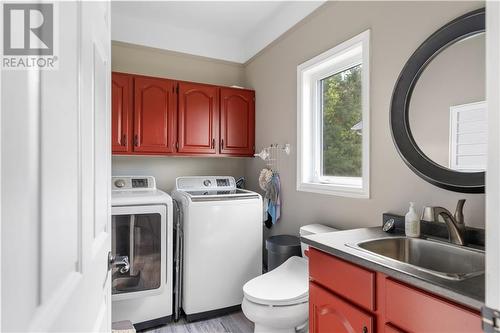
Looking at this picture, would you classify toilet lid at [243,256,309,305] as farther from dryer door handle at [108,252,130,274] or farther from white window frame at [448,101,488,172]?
white window frame at [448,101,488,172]

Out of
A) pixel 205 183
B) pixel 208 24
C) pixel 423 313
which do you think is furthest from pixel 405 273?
pixel 208 24

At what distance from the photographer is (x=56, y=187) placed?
50 cm

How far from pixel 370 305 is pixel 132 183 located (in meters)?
2.26

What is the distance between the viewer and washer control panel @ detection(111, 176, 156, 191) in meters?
2.60

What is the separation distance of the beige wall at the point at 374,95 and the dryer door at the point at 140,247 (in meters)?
1.12

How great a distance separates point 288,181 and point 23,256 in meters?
2.31

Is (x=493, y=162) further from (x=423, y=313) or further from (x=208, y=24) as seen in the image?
(x=208, y=24)

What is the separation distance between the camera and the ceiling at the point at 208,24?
2586mm

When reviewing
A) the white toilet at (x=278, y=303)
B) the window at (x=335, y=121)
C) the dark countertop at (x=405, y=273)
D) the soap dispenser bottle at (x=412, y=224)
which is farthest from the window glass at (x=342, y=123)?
the white toilet at (x=278, y=303)

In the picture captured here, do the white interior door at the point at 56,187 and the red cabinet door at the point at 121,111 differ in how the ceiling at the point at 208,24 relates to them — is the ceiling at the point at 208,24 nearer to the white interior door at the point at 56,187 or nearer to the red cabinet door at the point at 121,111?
the red cabinet door at the point at 121,111

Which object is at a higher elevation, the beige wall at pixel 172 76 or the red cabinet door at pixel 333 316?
the beige wall at pixel 172 76

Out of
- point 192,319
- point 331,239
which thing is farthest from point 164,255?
point 331,239

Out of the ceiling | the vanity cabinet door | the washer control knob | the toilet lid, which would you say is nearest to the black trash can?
the toilet lid

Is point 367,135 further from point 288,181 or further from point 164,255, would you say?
point 164,255
